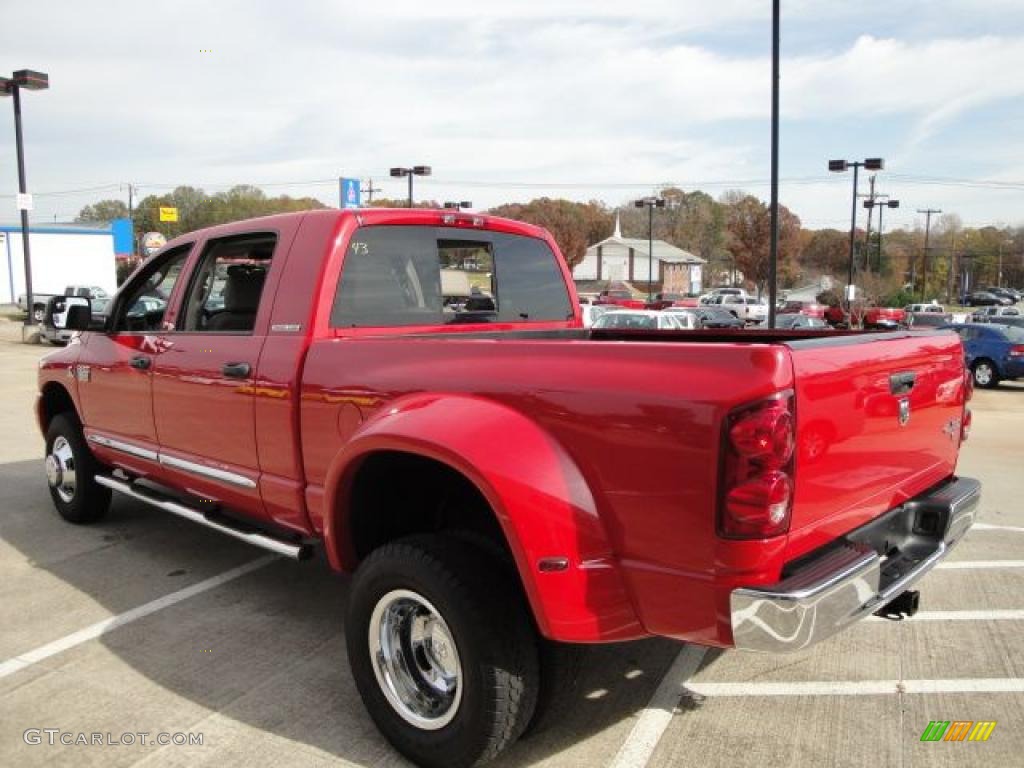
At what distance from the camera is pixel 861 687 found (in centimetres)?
339

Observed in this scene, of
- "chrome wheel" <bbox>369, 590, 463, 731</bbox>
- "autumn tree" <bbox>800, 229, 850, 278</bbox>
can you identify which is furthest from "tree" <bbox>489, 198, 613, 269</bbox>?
"chrome wheel" <bbox>369, 590, 463, 731</bbox>

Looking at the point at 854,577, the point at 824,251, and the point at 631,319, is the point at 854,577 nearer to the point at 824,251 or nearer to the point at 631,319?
the point at 631,319

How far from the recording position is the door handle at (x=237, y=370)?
3725mm

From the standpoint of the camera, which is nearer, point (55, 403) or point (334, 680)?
point (334, 680)

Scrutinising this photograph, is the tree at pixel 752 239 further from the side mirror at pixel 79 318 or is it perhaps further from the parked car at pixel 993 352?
the side mirror at pixel 79 318

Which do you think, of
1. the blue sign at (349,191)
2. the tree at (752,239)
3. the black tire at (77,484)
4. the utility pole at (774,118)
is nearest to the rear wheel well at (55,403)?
the black tire at (77,484)

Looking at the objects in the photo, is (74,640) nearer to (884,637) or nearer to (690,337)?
(690,337)

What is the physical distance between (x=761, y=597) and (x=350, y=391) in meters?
1.74

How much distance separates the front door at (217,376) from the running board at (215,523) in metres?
0.11

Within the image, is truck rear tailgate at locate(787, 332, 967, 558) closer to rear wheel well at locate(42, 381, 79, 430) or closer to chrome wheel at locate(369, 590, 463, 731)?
chrome wheel at locate(369, 590, 463, 731)

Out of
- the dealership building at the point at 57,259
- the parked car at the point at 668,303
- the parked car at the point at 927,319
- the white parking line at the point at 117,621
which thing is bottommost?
the white parking line at the point at 117,621

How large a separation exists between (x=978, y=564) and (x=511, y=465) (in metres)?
3.87

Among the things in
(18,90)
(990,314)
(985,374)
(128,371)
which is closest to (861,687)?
(128,371)

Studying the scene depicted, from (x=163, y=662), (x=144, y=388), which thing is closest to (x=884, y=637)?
(x=163, y=662)
